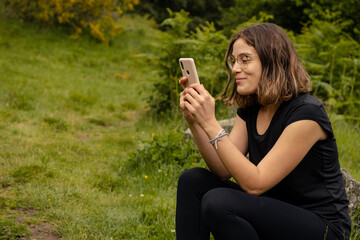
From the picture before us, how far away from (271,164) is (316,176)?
0.97 ft

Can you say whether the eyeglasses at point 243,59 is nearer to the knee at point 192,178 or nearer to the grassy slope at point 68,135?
the knee at point 192,178

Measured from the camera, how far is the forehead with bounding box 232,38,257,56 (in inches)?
87.4

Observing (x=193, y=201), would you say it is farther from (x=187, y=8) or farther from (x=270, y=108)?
(x=187, y=8)

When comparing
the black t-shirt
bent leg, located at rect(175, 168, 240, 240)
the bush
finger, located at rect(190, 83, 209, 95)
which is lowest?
the bush

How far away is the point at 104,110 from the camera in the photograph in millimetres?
7230

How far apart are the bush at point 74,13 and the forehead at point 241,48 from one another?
32.9 ft

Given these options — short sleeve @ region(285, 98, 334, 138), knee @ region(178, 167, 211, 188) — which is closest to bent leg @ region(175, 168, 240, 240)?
knee @ region(178, 167, 211, 188)

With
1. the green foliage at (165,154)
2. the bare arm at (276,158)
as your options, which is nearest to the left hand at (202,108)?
the bare arm at (276,158)

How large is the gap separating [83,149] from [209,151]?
2.93 m

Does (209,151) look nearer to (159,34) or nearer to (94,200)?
(94,200)

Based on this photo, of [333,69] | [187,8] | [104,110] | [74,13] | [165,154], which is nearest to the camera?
[165,154]

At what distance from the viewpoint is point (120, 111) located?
738 centimetres

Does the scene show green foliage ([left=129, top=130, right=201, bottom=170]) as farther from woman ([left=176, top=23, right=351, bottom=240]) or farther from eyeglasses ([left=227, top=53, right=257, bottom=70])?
eyeglasses ([left=227, top=53, right=257, bottom=70])

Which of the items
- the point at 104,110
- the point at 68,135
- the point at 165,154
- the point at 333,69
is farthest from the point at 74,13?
the point at 165,154
